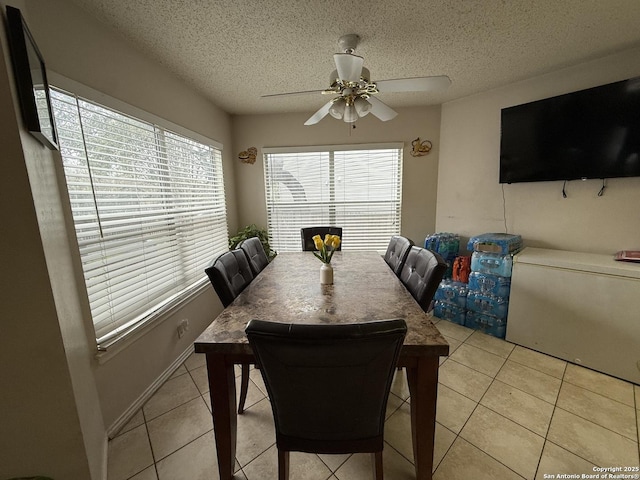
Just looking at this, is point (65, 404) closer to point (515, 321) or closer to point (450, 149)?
point (515, 321)

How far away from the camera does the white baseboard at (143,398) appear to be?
1448 millimetres

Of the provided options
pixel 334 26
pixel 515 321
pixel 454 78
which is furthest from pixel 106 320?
pixel 454 78

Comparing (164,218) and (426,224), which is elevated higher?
(164,218)

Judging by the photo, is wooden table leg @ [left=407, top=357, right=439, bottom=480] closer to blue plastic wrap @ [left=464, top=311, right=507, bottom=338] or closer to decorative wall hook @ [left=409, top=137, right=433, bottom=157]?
blue plastic wrap @ [left=464, top=311, right=507, bottom=338]

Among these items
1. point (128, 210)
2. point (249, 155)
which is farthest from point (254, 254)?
point (249, 155)

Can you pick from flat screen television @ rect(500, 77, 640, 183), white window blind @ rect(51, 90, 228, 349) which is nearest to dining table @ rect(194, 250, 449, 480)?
white window blind @ rect(51, 90, 228, 349)

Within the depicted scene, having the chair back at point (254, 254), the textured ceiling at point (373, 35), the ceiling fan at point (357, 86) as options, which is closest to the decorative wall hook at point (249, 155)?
the textured ceiling at point (373, 35)

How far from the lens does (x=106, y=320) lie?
1.45 metres

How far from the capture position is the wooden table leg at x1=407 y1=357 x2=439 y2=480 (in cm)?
95

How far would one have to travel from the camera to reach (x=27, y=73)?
0.84m

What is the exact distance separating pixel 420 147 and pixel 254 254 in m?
2.48

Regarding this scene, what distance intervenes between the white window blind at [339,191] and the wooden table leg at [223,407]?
2488mm

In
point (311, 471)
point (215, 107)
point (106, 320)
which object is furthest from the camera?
point (215, 107)

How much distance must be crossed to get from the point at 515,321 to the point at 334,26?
277 centimetres
